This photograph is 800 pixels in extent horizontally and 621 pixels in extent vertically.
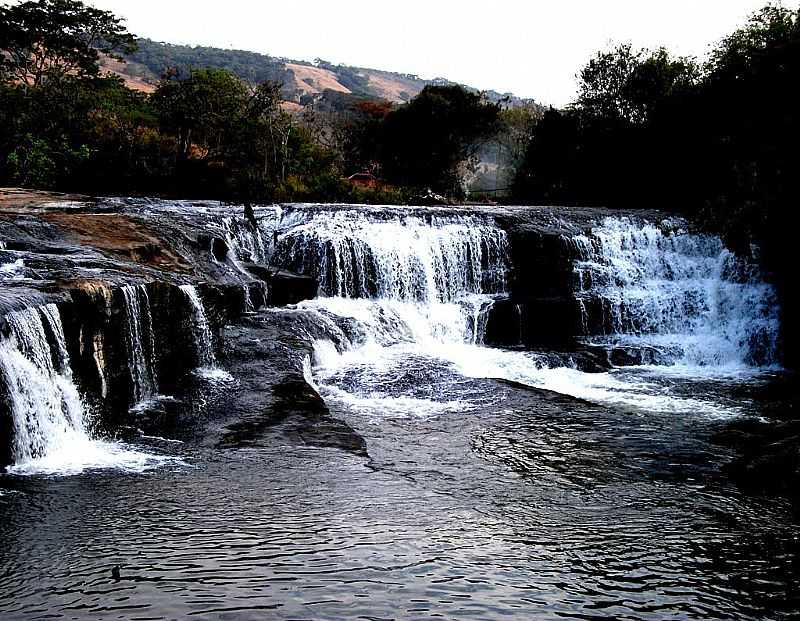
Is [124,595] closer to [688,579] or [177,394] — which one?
[688,579]

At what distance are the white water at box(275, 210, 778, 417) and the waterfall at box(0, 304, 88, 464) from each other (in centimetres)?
462

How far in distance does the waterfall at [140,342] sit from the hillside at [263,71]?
60.6 metres

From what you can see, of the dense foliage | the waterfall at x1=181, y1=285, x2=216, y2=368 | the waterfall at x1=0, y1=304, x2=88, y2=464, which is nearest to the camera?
the waterfall at x1=0, y1=304, x2=88, y2=464

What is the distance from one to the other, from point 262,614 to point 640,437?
6402 millimetres

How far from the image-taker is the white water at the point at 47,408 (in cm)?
795

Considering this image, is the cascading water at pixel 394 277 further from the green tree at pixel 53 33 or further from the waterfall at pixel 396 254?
the green tree at pixel 53 33

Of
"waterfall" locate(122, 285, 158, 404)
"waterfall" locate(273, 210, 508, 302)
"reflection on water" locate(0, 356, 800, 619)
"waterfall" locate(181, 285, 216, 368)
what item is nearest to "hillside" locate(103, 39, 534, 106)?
"waterfall" locate(273, 210, 508, 302)

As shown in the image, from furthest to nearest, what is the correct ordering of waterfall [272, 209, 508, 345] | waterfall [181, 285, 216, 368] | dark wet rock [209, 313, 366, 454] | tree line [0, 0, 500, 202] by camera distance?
tree line [0, 0, 500, 202]
waterfall [272, 209, 508, 345]
waterfall [181, 285, 216, 368]
dark wet rock [209, 313, 366, 454]

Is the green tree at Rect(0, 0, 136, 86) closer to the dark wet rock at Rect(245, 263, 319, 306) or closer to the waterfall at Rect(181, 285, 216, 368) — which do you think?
the dark wet rock at Rect(245, 263, 319, 306)

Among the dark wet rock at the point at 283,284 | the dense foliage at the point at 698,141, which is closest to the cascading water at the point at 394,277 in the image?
the dark wet rock at the point at 283,284

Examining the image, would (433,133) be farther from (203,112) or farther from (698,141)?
(698,141)

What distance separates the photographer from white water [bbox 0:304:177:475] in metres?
7.95

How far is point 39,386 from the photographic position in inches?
336

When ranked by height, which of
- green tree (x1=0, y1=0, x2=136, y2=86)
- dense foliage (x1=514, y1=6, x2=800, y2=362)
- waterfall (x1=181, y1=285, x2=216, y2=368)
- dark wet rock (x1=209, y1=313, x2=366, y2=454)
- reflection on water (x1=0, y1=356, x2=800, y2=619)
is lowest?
reflection on water (x1=0, y1=356, x2=800, y2=619)
